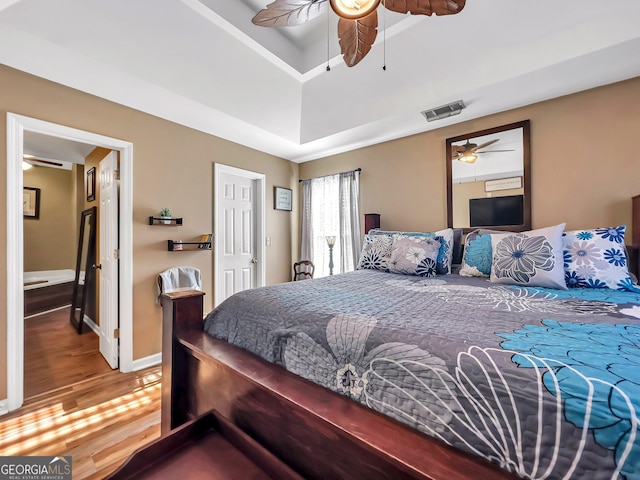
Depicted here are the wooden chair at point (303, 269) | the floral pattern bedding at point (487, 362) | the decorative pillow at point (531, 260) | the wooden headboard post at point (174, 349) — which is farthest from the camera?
the wooden chair at point (303, 269)

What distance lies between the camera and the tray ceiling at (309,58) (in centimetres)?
172

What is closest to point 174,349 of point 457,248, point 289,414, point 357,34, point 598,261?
point 289,414

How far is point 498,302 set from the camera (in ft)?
4.25

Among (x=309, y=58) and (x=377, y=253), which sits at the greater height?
(x=309, y=58)

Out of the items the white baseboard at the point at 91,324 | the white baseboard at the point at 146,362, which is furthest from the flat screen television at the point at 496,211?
the white baseboard at the point at 91,324

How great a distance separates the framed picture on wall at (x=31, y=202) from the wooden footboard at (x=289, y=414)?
5091 millimetres

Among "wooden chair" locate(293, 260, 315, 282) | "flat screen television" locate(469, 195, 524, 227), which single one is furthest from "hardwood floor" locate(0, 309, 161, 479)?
"flat screen television" locate(469, 195, 524, 227)

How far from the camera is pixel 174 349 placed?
1433mm

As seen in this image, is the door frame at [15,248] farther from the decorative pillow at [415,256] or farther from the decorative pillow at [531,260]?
the decorative pillow at [531,260]

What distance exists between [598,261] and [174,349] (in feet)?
8.42

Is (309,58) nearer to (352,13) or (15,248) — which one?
(352,13)

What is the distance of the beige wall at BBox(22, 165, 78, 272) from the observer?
4.53 meters

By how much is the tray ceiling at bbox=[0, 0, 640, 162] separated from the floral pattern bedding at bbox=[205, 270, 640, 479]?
5.61ft

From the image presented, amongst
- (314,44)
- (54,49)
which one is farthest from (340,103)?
(54,49)
